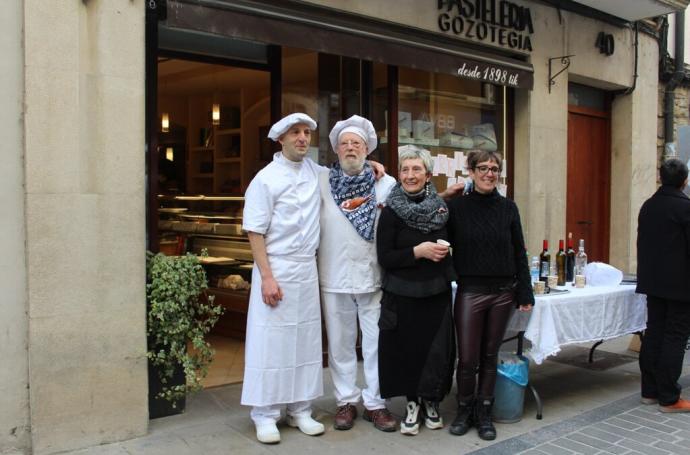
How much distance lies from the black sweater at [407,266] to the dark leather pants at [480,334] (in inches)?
9.1

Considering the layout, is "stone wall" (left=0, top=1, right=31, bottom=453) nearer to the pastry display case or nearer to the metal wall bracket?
the pastry display case

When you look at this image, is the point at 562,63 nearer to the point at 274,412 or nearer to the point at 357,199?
the point at 357,199

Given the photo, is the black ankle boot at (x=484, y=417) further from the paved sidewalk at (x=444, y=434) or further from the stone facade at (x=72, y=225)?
the stone facade at (x=72, y=225)

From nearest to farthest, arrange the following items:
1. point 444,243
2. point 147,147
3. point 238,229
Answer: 1. point 444,243
2. point 147,147
3. point 238,229

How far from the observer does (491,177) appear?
4430 millimetres

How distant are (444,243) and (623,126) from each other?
6155 mm

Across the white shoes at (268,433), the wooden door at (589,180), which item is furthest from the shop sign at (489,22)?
the white shoes at (268,433)

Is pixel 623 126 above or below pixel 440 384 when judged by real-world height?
above

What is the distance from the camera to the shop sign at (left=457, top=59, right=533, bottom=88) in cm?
655

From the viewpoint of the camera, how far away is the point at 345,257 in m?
4.45

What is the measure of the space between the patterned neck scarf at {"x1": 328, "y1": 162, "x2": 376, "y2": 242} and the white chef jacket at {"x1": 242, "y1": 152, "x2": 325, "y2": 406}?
0.63ft

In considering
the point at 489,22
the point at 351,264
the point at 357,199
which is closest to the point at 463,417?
the point at 351,264

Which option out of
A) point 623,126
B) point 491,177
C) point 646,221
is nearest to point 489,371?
point 491,177

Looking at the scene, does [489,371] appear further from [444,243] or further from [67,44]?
[67,44]
